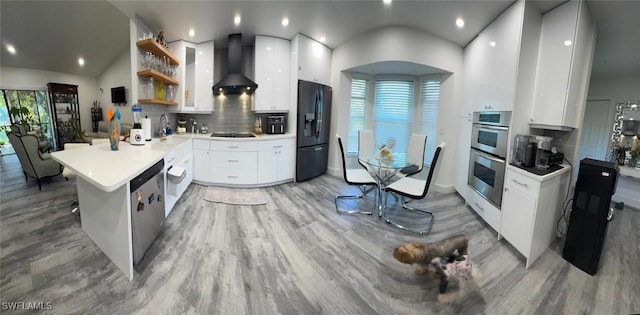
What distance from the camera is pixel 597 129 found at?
549cm

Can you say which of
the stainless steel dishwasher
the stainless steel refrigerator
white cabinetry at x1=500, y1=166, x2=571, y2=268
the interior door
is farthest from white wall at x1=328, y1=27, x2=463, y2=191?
the interior door

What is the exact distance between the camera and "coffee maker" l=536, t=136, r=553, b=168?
7.13 ft

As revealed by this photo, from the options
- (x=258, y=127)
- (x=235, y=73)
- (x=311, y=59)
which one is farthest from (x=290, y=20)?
(x=258, y=127)

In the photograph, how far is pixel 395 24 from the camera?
136 inches

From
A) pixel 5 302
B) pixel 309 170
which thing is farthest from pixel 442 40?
pixel 5 302

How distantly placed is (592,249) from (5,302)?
4156mm

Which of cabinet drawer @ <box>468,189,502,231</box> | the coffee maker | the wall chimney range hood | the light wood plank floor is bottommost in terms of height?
the light wood plank floor

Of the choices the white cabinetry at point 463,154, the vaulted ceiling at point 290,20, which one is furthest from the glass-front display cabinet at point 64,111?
the white cabinetry at point 463,154

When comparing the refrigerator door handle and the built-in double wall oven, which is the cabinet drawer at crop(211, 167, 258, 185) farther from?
the built-in double wall oven

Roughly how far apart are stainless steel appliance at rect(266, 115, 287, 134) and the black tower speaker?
3.62 m

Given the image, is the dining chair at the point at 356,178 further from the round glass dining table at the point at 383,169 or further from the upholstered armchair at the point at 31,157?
the upholstered armchair at the point at 31,157

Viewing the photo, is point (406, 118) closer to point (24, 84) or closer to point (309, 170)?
point (309, 170)

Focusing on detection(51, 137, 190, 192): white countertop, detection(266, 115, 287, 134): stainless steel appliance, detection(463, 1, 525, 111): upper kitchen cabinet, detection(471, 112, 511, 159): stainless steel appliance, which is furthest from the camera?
detection(266, 115, 287, 134): stainless steel appliance

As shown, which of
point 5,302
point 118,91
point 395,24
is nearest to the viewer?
point 5,302
